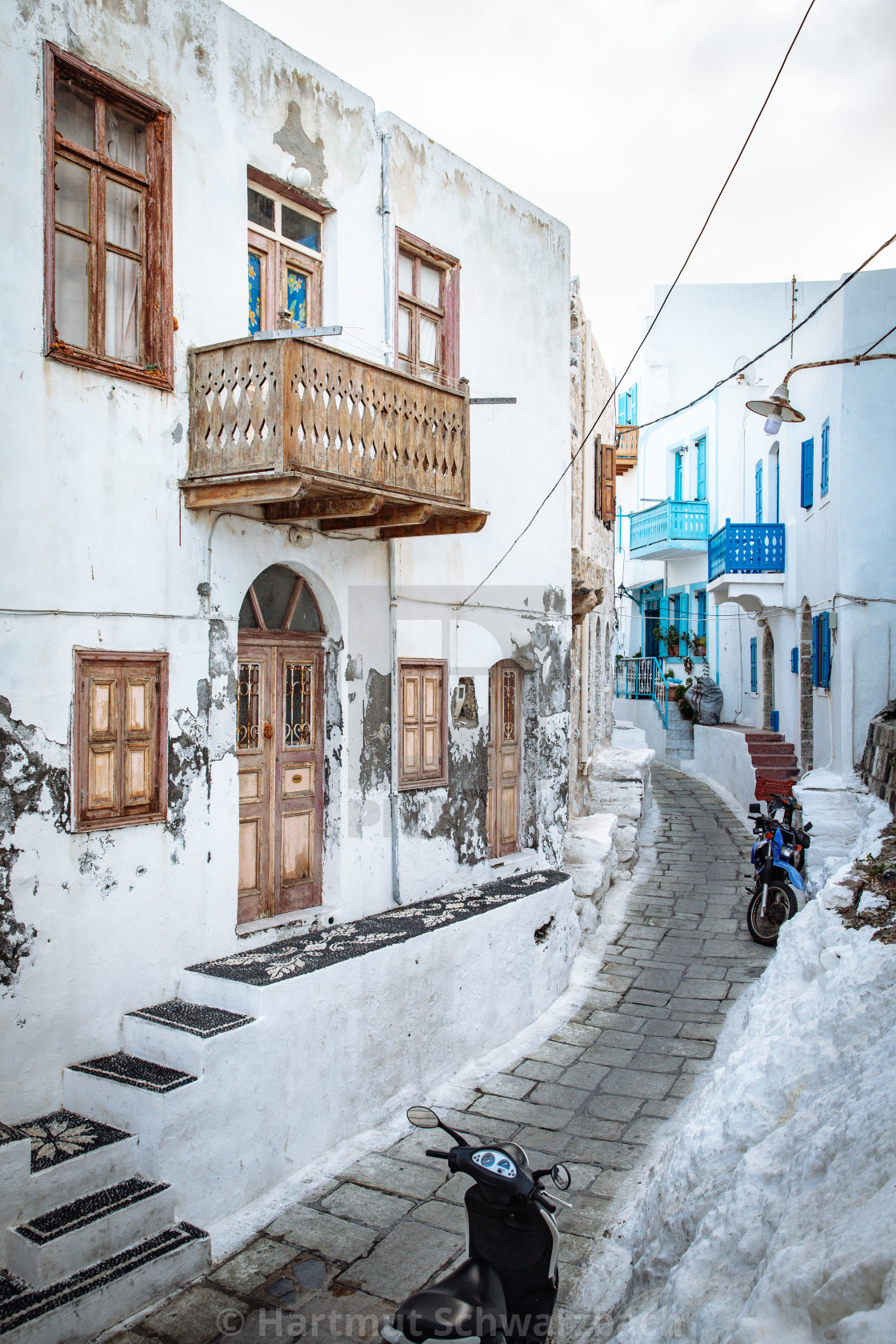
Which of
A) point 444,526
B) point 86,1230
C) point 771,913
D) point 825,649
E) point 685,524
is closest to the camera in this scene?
point 86,1230

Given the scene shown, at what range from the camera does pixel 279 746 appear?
7.80 metres

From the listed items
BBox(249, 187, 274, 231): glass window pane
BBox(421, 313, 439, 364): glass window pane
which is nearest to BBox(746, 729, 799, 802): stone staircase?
BBox(421, 313, 439, 364): glass window pane

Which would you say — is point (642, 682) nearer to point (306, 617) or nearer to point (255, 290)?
point (306, 617)

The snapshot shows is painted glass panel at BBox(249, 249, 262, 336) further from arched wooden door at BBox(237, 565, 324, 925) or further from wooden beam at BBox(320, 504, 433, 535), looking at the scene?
arched wooden door at BBox(237, 565, 324, 925)

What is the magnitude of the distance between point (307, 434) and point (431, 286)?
3794 millimetres

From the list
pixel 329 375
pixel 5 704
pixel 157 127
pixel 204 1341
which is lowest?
pixel 204 1341

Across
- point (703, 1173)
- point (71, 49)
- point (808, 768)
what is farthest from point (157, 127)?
point (808, 768)

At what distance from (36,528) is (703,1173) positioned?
4.94 m

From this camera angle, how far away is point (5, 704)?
5.59 metres

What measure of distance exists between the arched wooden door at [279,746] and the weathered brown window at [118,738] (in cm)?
96

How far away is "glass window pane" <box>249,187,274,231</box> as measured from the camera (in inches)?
296

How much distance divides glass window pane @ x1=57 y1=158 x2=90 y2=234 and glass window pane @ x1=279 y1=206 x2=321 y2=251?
1.82 meters

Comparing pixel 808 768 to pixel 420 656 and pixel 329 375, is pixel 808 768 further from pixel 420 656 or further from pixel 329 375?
pixel 329 375

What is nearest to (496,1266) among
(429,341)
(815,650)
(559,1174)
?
(559,1174)
